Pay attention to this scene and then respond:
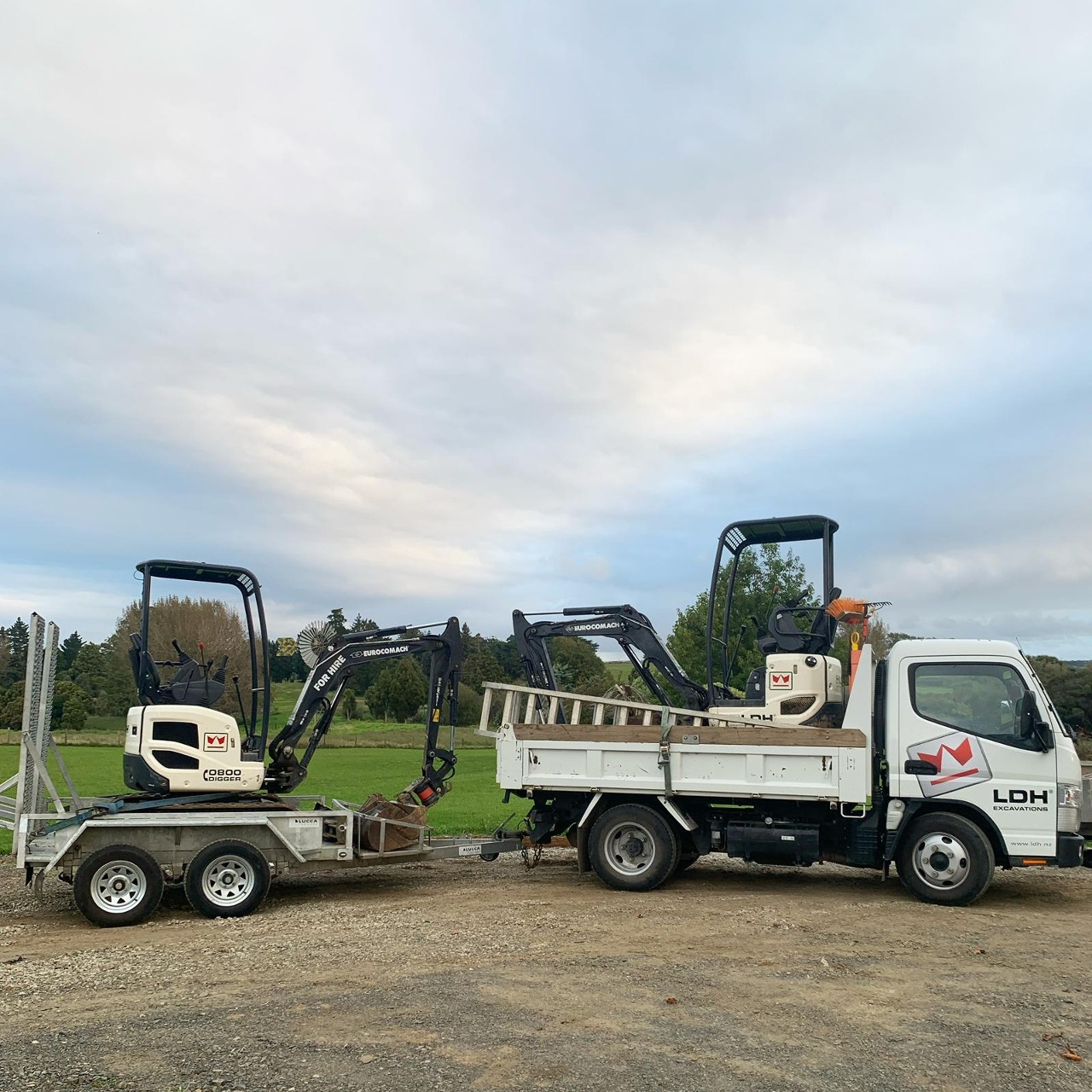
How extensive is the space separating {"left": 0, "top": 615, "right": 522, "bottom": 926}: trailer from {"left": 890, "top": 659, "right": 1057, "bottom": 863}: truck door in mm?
5975

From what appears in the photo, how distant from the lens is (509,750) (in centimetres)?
1222

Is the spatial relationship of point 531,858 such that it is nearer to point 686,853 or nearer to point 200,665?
point 686,853

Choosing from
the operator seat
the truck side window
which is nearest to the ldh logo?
the truck side window

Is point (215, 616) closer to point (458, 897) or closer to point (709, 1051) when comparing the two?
point (458, 897)

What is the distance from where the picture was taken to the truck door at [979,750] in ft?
35.9

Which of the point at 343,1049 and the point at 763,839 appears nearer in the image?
the point at 343,1049

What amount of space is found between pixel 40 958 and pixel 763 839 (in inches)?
286

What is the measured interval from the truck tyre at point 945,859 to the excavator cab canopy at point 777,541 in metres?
2.48

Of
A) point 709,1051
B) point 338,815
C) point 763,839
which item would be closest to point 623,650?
point 763,839

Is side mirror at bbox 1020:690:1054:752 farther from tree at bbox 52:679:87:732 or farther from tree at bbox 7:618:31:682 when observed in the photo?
tree at bbox 7:618:31:682

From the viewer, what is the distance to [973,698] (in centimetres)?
1133

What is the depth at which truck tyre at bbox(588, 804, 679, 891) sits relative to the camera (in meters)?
11.8

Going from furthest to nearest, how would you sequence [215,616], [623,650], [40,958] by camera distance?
[215,616]
[623,650]
[40,958]

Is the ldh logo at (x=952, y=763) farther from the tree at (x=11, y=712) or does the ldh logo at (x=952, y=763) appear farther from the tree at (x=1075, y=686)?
the tree at (x=11, y=712)
